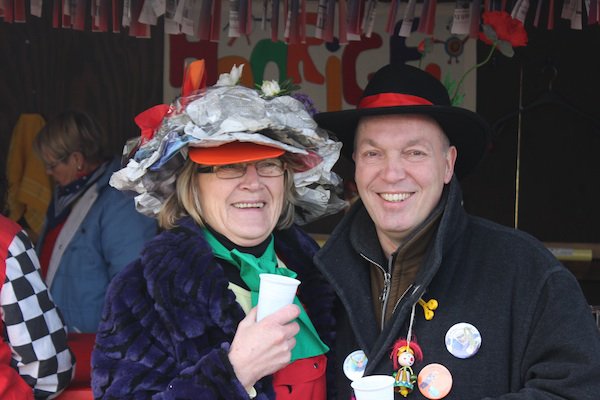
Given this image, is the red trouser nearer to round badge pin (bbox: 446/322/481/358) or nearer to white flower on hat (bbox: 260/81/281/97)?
round badge pin (bbox: 446/322/481/358)

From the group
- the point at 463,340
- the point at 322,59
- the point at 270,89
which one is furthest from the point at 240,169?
the point at 322,59

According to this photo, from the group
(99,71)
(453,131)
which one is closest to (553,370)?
(453,131)

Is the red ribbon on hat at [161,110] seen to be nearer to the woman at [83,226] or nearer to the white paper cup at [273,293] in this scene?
the white paper cup at [273,293]

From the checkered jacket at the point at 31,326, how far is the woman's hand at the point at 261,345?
91cm

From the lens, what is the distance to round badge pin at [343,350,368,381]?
2488 mm

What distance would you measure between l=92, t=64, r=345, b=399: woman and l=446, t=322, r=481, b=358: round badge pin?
446 millimetres

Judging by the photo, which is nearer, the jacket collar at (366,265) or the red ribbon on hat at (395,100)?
the jacket collar at (366,265)

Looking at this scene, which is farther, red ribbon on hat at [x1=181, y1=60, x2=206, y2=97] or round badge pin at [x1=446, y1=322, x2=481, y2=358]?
red ribbon on hat at [x1=181, y1=60, x2=206, y2=97]

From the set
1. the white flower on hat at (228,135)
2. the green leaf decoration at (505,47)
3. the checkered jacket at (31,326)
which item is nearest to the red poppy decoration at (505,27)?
the green leaf decoration at (505,47)

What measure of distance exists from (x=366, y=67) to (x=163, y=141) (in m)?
3.90

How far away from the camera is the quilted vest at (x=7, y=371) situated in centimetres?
275

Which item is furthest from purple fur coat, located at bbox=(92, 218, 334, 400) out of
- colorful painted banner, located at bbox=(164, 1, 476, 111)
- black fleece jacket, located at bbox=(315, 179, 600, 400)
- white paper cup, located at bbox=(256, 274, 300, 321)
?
colorful painted banner, located at bbox=(164, 1, 476, 111)

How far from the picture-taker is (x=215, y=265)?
7.98ft

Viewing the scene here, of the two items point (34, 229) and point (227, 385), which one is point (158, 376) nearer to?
point (227, 385)
